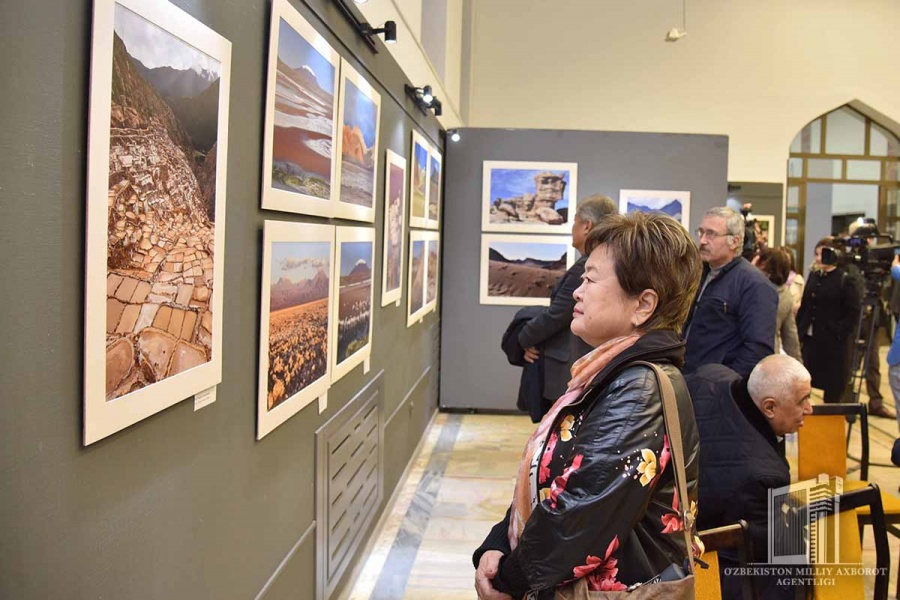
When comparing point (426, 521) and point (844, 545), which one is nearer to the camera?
point (844, 545)

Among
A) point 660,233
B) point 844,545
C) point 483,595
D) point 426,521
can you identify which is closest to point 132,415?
point 483,595

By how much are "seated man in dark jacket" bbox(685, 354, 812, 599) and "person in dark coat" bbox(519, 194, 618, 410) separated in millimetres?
1327

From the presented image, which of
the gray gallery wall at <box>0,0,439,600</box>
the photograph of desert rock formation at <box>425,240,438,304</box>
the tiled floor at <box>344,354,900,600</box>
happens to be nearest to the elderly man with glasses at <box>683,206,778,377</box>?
the tiled floor at <box>344,354,900,600</box>

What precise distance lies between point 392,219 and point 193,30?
120 inches

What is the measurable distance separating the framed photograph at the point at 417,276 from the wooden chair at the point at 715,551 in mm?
3730

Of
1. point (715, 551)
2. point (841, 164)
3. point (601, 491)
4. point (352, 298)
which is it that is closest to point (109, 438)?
point (601, 491)

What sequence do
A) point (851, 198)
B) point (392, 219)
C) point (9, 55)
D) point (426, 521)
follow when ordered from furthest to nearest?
1. point (851, 198)
2. point (426, 521)
3. point (392, 219)
4. point (9, 55)

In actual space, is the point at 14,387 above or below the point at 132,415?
above

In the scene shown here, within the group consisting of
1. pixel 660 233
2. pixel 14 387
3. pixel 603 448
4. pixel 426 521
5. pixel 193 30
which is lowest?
pixel 426 521

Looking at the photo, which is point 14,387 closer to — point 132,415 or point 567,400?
point 132,415

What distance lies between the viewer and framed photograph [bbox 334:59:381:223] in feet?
11.1

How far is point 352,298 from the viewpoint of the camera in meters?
3.70

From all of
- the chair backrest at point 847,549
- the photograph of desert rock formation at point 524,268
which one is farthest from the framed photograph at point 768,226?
the chair backrest at point 847,549

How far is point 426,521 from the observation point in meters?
5.30
